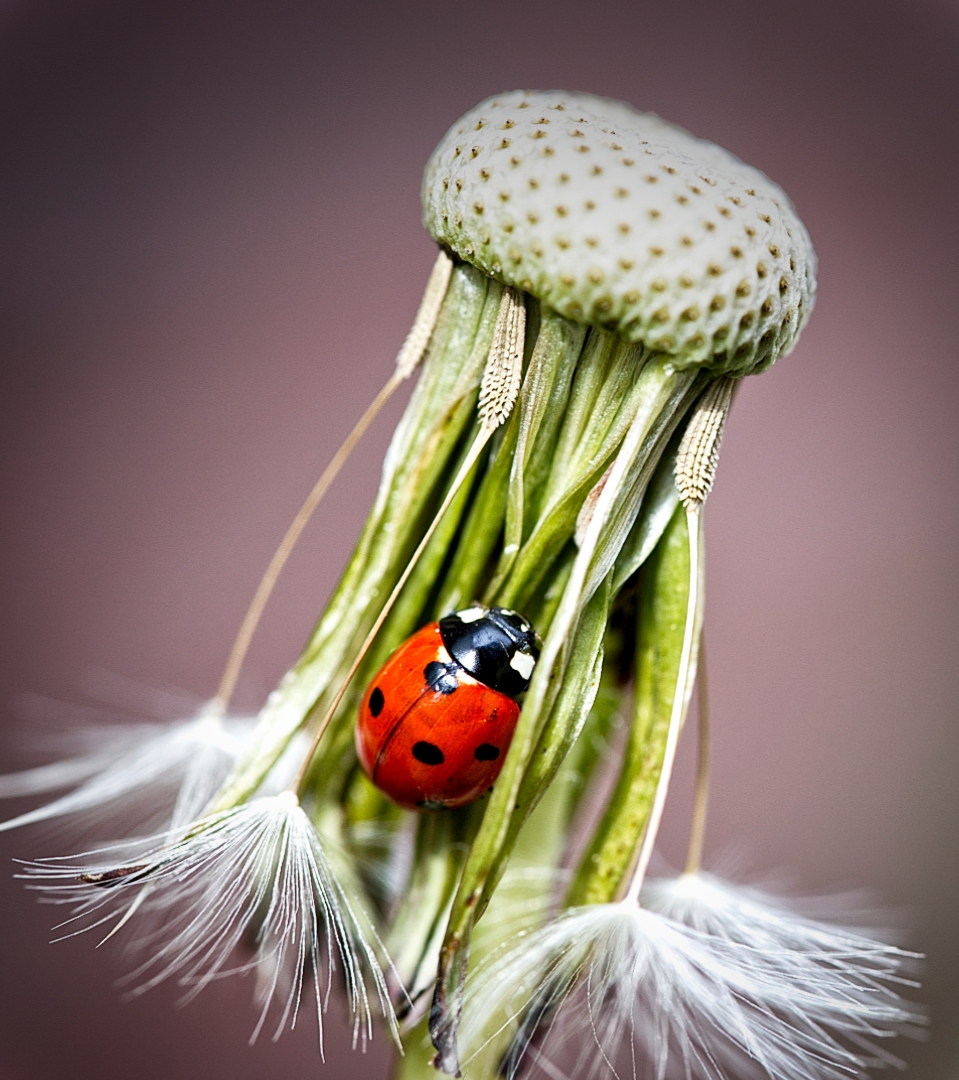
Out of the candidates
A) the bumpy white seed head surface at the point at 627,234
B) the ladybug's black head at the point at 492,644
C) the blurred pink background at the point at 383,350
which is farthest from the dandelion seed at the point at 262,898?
the blurred pink background at the point at 383,350

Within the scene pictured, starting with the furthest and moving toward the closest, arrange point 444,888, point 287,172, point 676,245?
1. point 287,172
2. point 444,888
3. point 676,245

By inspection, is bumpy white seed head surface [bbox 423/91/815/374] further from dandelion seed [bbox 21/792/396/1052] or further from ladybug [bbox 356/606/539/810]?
dandelion seed [bbox 21/792/396/1052]

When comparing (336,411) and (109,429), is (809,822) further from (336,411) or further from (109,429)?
(109,429)

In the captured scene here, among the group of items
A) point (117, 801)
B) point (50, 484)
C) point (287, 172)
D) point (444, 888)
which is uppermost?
point (287, 172)

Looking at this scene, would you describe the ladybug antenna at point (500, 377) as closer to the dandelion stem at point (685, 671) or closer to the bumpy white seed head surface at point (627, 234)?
the bumpy white seed head surface at point (627, 234)

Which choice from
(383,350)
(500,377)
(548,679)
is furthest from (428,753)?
(383,350)

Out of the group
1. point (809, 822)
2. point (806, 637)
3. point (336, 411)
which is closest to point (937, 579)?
point (806, 637)

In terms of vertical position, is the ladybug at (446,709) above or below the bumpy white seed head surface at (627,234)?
below
